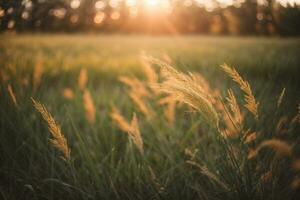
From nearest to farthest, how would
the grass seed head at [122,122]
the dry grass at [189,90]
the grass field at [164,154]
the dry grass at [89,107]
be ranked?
the dry grass at [189,90]
the grass field at [164,154]
the grass seed head at [122,122]
the dry grass at [89,107]

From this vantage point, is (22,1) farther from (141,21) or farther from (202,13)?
(141,21)

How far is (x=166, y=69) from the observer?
22.6 inches

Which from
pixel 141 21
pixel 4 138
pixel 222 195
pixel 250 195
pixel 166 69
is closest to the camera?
pixel 166 69

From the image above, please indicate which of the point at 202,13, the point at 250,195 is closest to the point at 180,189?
the point at 250,195

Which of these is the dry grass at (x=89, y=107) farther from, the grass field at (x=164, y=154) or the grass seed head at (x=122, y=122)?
the grass seed head at (x=122, y=122)

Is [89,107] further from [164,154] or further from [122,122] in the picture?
[164,154]

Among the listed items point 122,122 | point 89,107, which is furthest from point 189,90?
point 89,107

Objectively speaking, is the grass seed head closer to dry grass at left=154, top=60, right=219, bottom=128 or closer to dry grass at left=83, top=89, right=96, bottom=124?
dry grass at left=83, top=89, right=96, bottom=124

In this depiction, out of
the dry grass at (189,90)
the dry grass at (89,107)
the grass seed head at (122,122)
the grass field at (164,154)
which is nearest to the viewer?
the dry grass at (189,90)

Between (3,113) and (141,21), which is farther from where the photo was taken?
(141,21)

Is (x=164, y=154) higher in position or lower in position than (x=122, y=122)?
lower

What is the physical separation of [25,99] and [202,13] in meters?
20.1

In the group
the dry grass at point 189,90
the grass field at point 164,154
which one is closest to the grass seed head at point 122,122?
the grass field at point 164,154

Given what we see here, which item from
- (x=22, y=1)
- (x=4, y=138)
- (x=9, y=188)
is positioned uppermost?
(x=22, y=1)
